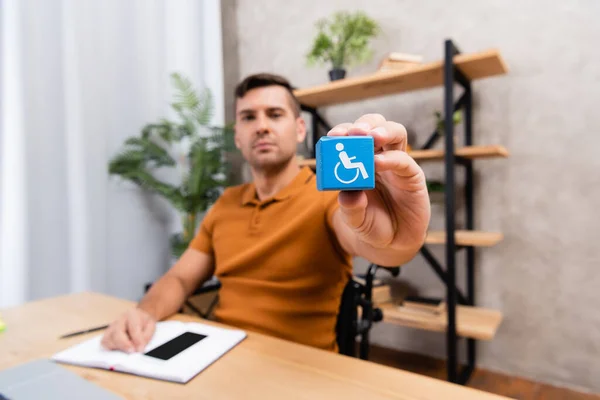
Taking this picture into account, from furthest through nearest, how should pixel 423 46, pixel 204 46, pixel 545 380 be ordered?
1. pixel 204 46
2. pixel 423 46
3. pixel 545 380

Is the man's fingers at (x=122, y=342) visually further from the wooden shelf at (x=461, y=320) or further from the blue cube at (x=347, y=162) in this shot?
the wooden shelf at (x=461, y=320)

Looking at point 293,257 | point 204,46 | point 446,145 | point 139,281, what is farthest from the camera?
point 204,46

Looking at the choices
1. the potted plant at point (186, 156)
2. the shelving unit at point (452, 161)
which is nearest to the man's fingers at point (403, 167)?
the shelving unit at point (452, 161)

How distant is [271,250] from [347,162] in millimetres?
608

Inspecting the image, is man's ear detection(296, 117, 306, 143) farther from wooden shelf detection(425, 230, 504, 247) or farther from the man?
wooden shelf detection(425, 230, 504, 247)

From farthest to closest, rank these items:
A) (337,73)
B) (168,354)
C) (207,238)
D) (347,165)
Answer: (337,73) < (207,238) < (168,354) < (347,165)

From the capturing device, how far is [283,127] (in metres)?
1.04

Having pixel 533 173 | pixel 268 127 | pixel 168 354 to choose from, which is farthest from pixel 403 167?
pixel 533 173

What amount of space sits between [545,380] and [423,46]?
1.75 m

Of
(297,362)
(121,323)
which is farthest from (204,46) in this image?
(297,362)

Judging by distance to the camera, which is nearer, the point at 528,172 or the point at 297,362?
the point at 297,362

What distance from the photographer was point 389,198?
1.75 ft

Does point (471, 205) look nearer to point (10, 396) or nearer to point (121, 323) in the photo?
point (121, 323)

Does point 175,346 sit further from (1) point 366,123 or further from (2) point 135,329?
(1) point 366,123
